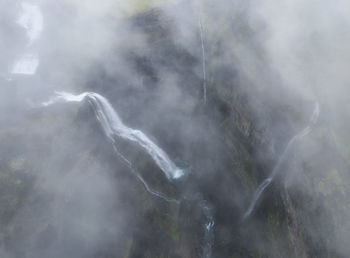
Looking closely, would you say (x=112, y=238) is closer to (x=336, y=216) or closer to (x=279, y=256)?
(x=279, y=256)

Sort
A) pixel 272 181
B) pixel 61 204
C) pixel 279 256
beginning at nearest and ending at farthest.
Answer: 1. pixel 61 204
2. pixel 279 256
3. pixel 272 181

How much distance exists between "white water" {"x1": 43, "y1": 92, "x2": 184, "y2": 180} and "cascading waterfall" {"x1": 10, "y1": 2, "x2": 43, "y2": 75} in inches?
122

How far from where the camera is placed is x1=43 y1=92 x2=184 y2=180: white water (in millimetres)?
18844

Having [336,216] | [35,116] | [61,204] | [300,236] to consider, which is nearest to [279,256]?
[300,236]

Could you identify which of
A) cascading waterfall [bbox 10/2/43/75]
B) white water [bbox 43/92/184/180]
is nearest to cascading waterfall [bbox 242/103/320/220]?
white water [bbox 43/92/184/180]

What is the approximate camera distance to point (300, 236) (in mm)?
18000

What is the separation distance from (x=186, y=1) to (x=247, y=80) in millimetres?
8800

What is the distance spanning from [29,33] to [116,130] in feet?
33.5

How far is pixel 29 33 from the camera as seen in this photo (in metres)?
21.8

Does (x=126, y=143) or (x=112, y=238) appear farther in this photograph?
(x=126, y=143)

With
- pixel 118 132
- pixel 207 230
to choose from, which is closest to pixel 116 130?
pixel 118 132

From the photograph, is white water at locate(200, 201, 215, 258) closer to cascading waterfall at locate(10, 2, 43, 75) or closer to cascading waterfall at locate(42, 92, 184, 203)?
cascading waterfall at locate(42, 92, 184, 203)

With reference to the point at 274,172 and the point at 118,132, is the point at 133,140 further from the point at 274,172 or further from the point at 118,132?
the point at 274,172

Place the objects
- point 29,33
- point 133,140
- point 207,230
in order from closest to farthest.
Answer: point 207,230 → point 133,140 → point 29,33
